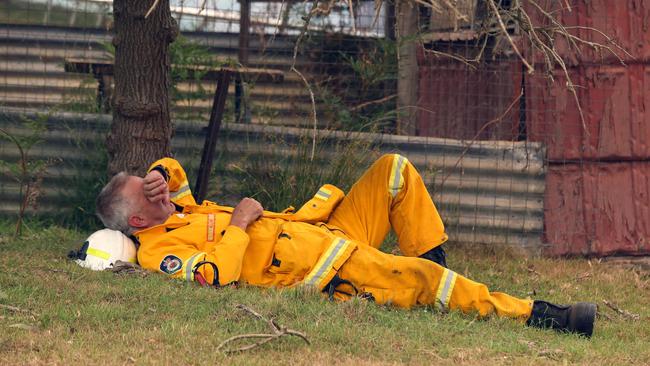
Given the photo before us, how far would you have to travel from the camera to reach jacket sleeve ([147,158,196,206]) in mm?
6324

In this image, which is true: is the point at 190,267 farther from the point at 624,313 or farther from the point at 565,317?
the point at 624,313

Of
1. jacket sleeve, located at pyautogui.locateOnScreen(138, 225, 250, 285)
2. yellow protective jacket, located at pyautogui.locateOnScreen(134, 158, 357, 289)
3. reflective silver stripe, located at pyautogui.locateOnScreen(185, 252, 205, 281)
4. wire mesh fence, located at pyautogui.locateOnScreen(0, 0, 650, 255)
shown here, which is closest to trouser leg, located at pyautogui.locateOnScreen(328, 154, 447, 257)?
yellow protective jacket, located at pyautogui.locateOnScreen(134, 158, 357, 289)

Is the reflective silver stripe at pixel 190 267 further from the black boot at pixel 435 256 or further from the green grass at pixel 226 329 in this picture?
the black boot at pixel 435 256

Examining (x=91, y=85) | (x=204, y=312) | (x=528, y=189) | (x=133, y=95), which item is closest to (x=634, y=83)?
(x=528, y=189)

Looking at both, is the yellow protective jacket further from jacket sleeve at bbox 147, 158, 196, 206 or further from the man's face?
jacket sleeve at bbox 147, 158, 196, 206

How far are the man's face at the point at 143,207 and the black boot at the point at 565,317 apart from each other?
81.7 inches

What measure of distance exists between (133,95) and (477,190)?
2.73 meters

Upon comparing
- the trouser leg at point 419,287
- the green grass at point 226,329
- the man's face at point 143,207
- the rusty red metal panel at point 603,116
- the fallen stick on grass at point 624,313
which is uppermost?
the rusty red metal panel at point 603,116

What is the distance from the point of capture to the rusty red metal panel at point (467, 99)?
27.5 ft

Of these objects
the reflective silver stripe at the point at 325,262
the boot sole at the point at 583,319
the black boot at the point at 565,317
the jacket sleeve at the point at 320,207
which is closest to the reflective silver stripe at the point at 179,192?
the jacket sleeve at the point at 320,207

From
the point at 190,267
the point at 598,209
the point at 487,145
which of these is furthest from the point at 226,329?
the point at 598,209

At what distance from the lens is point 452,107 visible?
8617mm

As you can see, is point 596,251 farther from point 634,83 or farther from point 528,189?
point 634,83

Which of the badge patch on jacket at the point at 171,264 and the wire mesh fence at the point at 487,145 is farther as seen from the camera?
the wire mesh fence at the point at 487,145
